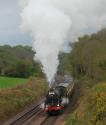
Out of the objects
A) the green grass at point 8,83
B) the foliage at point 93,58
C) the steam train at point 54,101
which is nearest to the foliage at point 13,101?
the steam train at point 54,101

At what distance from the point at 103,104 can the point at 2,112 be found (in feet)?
56.2

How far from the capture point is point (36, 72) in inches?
4171

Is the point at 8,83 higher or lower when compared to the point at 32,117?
higher

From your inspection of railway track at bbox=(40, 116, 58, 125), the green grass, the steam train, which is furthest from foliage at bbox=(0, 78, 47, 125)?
the green grass

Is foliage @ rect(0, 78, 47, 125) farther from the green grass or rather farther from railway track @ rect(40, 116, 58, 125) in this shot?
the green grass

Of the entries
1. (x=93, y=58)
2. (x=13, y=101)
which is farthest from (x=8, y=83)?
(x=13, y=101)

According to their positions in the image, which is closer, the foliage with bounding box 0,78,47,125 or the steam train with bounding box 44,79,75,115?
the steam train with bounding box 44,79,75,115

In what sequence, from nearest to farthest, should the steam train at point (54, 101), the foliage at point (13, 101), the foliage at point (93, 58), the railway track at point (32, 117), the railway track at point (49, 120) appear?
the railway track at point (49, 120) → the railway track at point (32, 117) → the steam train at point (54, 101) → the foliage at point (13, 101) → the foliage at point (93, 58)

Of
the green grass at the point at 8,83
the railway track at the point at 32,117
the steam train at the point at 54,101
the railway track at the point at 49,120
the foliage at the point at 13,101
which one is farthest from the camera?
the green grass at the point at 8,83

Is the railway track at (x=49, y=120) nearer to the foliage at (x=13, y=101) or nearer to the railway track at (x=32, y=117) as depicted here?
the railway track at (x=32, y=117)

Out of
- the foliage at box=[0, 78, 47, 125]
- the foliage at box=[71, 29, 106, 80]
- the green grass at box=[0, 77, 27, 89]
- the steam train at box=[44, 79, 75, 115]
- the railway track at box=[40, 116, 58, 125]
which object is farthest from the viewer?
the green grass at box=[0, 77, 27, 89]

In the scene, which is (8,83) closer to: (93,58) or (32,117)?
(93,58)

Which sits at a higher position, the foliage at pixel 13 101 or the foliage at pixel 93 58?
the foliage at pixel 93 58

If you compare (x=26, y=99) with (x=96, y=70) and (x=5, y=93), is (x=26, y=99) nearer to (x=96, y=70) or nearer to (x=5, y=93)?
(x=5, y=93)
